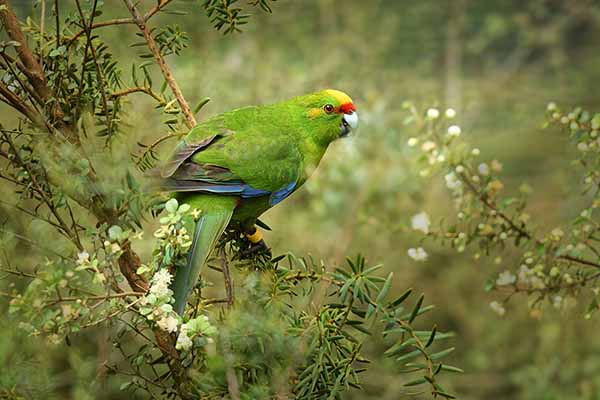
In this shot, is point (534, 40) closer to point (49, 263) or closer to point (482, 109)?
point (482, 109)

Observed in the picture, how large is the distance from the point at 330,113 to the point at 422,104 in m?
0.70

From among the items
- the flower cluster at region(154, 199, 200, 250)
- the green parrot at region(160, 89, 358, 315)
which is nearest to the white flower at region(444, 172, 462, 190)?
the green parrot at region(160, 89, 358, 315)

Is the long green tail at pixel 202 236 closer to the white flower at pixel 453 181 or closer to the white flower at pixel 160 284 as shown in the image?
the white flower at pixel 160 284

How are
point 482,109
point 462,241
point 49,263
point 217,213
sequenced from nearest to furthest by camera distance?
point 49,263 < point 217,213 < point 462,241 < point 482,109

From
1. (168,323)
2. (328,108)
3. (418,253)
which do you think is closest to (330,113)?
(328,108)

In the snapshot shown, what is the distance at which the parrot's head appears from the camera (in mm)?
1801

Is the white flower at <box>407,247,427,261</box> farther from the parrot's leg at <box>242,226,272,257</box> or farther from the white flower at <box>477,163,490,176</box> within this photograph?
the parrot's leg at <box>242,226,272,257</box>

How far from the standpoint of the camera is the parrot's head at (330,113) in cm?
180

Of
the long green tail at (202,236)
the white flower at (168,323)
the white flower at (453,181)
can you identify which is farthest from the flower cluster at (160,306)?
the white flower at (453,181)

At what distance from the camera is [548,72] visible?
4430 mm

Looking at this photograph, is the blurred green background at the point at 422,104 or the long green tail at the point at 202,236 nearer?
Result: the long green tail at the point at 202,236

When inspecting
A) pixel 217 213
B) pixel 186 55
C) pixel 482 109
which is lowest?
pixel 217 213

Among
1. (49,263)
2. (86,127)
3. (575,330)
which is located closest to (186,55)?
(575,330)

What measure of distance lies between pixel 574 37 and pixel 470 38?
65cm
